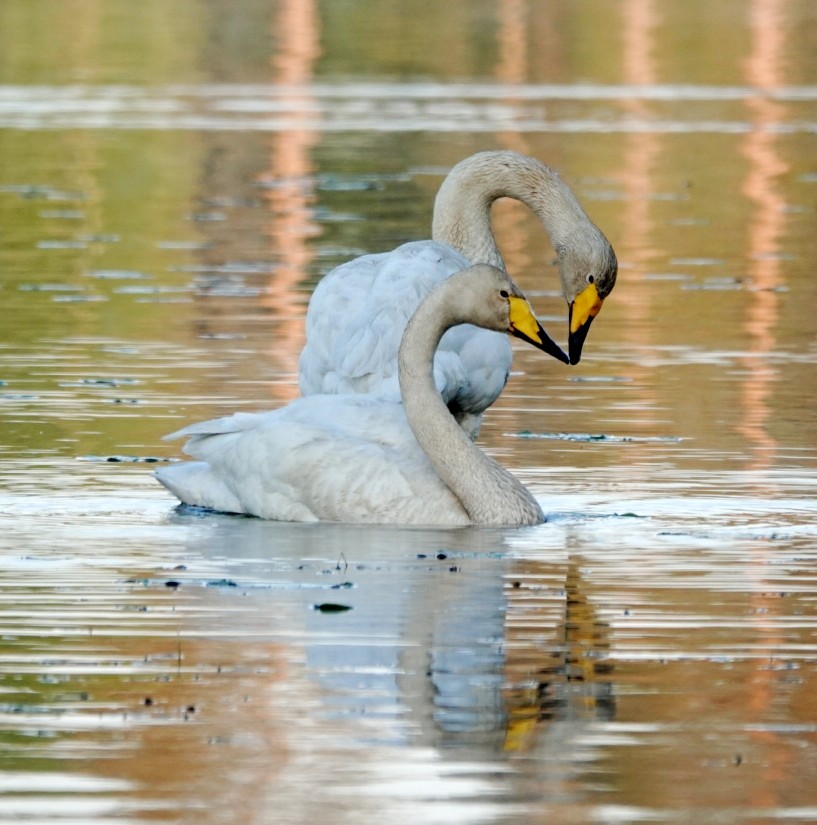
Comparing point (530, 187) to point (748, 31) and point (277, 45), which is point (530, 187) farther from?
point (748, 31)

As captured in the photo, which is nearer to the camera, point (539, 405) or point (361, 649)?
point (361, 649)

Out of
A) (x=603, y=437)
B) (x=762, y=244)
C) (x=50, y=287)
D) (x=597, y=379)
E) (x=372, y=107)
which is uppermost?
(x=603, y=437)

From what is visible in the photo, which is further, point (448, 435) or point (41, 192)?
point (41, 192)

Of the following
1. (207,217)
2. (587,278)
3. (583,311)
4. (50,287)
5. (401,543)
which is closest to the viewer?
(401,543)

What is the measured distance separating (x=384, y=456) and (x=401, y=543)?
0.81 m

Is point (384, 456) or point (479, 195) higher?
point (479, 195)

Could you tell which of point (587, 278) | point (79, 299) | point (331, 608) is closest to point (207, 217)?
point (79, 299)

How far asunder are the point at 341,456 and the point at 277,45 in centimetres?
4210

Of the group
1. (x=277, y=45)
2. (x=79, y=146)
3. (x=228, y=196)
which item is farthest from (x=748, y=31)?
(x=228, y=196)

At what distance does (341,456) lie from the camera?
38.0 feet

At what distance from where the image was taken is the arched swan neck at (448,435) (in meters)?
11.4

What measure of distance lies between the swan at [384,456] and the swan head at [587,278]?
51.5 inches

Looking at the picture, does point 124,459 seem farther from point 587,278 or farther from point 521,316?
point 587,278

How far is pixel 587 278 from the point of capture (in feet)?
44.1
